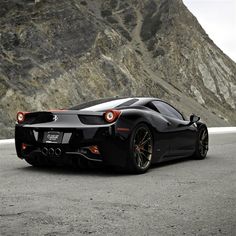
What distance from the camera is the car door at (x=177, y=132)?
865 cm

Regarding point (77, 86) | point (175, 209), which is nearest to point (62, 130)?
point (175, 209)

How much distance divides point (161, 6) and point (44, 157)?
4884 centimetres

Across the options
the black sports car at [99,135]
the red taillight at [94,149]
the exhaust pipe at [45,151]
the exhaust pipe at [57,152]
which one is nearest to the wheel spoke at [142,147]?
the black sports car at [99,135]

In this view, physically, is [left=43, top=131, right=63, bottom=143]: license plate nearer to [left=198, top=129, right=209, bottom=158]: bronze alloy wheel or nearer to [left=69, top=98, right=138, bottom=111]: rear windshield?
[left=69, top=98, right=138, bottom=111]: rear windshield

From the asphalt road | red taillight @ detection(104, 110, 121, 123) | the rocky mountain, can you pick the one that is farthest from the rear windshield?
the rocky mountain

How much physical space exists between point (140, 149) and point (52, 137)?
1311mm

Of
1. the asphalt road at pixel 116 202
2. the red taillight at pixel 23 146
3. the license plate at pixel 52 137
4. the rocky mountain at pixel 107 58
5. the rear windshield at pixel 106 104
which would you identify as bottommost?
the asphalt road at pixel 116 202

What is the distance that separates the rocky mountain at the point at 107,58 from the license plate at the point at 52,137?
13.3 meters

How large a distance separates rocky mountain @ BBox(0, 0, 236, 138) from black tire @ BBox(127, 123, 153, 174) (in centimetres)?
1339

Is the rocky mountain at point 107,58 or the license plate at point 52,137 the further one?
the rocky mountain at point 107,58

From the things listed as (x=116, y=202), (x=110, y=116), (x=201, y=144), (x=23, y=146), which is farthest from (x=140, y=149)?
(x=201, y=144)

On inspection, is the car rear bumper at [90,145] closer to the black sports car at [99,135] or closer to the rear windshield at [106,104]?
the black sports car at [99,135]

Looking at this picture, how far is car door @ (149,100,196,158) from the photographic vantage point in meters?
8.65

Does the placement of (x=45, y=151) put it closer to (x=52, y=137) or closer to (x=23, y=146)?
(x=52, y=137)
